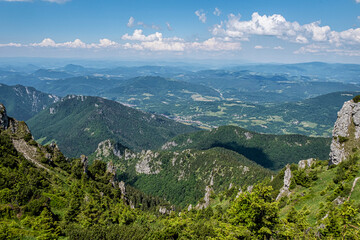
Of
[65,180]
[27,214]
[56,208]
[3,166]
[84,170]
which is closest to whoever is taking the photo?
[27,214]

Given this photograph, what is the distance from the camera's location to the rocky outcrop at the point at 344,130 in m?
84.5

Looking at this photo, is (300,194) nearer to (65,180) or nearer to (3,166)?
(65,180)

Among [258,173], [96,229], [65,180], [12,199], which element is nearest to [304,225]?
[96,229]

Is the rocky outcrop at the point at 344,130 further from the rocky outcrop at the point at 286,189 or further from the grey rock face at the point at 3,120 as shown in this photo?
the grey rock face at the point at 3,120

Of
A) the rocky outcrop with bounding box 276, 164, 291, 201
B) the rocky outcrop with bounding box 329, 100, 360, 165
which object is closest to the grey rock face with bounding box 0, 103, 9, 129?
the rocky outcrop with bounding box 276, 164, 291, 201

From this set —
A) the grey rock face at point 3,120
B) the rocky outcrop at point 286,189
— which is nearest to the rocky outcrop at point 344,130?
the rocky outcrop at point 286,189

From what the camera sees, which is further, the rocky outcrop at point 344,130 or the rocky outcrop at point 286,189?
the rocky outcrop at point 344,130

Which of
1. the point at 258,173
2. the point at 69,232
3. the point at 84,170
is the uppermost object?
the point at 69,232

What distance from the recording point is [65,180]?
9175cm

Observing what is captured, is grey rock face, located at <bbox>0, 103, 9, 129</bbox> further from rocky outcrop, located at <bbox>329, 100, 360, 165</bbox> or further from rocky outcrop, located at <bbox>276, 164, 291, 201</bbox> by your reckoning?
rocky outcrop, located at <bbox>329, 100, 360, 165</bbox>

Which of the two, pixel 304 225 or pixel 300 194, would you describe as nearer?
pixel 304 225

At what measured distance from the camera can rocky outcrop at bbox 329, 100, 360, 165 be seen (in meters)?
84.5

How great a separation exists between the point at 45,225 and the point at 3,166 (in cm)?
3921

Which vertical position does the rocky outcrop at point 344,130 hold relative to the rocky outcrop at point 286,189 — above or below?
above
